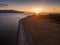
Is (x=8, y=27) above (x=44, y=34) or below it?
below

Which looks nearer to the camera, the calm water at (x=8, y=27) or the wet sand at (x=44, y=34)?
the wet sand at (x=44, y=34)

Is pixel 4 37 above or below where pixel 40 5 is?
below

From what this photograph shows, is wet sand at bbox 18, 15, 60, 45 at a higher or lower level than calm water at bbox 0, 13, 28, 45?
higher

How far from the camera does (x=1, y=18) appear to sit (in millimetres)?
15023

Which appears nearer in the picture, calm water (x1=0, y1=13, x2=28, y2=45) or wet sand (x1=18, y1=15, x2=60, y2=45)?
wet sand (x1=18, y1=15, x2=60, y2=45)

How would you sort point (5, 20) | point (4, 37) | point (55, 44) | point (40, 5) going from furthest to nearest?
point (5, 20), point (4, 37), point (40, 5), point (55, 44)

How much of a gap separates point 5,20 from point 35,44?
39.0 feet

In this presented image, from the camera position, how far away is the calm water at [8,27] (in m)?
10.4

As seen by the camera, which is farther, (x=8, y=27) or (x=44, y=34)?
(x=8, y=27)

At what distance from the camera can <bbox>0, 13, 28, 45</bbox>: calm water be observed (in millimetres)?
10380

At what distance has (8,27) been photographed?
529 inches

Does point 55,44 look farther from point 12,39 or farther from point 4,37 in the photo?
point 4,37

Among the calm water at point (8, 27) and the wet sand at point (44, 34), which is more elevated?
the wet sand at point (44, 34)

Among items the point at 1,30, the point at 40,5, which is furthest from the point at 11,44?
the point at 1,30
